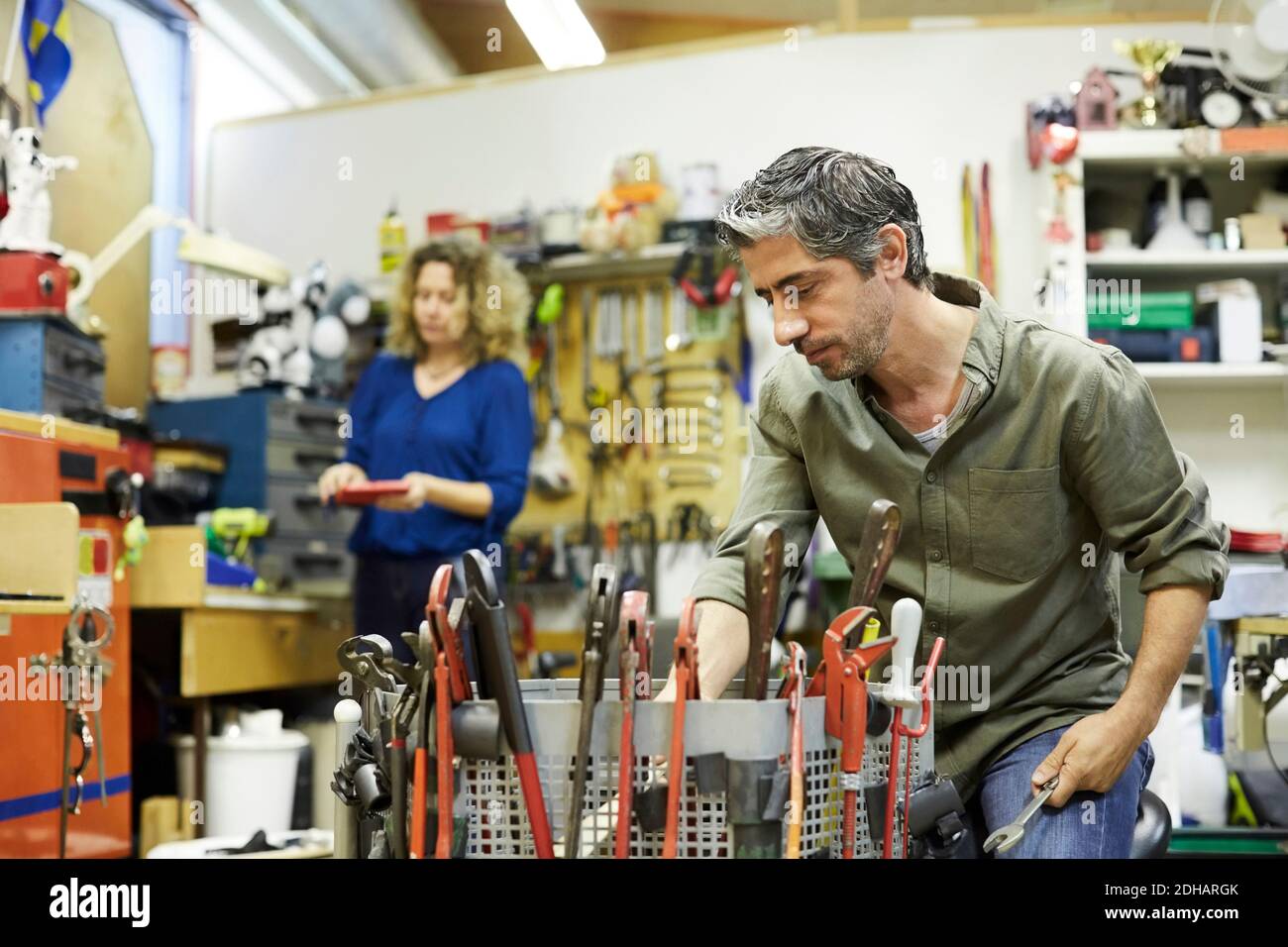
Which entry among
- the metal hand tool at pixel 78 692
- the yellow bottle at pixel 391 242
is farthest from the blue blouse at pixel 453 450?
the yellow bottle at pixel 391 242

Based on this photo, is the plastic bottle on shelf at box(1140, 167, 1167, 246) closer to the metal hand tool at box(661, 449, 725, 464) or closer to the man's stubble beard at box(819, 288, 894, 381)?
the metal hand tool at box(661, 449, 725, 464)

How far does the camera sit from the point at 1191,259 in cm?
357

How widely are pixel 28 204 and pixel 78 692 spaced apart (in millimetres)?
1103

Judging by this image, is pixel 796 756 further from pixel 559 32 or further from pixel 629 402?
pixel 559 32

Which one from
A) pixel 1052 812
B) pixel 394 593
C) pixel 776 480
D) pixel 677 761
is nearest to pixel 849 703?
pixel 677 761

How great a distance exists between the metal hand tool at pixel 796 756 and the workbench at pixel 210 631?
104 inches

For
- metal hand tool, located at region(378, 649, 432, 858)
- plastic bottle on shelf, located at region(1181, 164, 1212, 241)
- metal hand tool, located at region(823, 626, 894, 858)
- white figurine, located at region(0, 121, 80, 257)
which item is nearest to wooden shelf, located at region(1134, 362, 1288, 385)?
plastic bottle on shelf, located at region(1181, 164, 1212, 241)

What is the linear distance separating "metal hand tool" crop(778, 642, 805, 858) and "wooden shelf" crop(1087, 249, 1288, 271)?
3082 mm

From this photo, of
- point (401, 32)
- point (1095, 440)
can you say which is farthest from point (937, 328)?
point (401, 32)

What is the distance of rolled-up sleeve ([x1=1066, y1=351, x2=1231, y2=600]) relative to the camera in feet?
3.82

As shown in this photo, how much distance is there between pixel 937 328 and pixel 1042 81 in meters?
2.92

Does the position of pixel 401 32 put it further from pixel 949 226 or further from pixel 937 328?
pixel 937 328

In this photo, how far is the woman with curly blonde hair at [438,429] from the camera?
9.66 feet

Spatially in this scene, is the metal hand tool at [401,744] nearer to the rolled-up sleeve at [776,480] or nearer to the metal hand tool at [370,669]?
the metal hand tool at [370,669]
